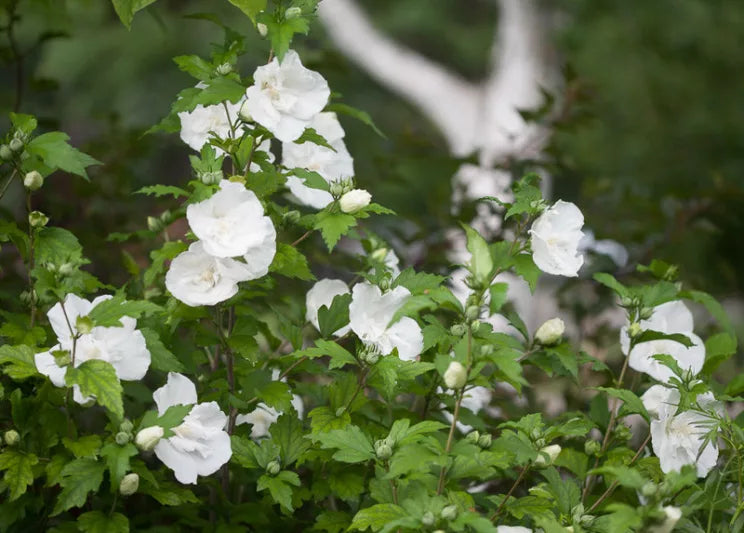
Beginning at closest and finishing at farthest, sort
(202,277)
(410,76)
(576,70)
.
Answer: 1. (202,277)
2. (576,70)
3. (410,76)

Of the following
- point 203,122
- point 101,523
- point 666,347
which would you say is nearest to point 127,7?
point 203,122

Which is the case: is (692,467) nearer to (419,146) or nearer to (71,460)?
(71,460)

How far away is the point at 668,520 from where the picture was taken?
3.35ft

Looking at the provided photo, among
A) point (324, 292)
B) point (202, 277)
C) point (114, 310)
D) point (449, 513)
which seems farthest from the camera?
point (324, 292)

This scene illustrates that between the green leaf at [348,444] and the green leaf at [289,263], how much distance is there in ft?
0.78

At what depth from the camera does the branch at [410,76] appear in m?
4.71

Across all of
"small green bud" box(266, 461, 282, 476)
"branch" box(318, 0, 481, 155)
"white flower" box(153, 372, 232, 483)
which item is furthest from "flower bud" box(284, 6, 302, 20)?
"branch" box(318, 0, 481, 155)

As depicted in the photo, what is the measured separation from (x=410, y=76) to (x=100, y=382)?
408cm

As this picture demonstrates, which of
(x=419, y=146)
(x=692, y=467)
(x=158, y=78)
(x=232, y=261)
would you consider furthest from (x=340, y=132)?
(x=158, y=78)

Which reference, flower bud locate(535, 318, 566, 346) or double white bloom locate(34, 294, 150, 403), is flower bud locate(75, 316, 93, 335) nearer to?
double white bloom locate(34, 294, 150, 403)

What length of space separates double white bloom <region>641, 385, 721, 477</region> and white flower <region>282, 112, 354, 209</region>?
0.65 meters

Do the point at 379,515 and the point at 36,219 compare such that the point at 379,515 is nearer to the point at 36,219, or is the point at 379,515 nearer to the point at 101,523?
the point at 101,523

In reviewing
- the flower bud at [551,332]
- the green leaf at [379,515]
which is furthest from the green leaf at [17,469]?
the flower bud at [551,332]

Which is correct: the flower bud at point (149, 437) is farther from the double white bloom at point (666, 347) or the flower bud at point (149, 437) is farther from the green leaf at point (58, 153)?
the double white bloom at point (666, 347)
